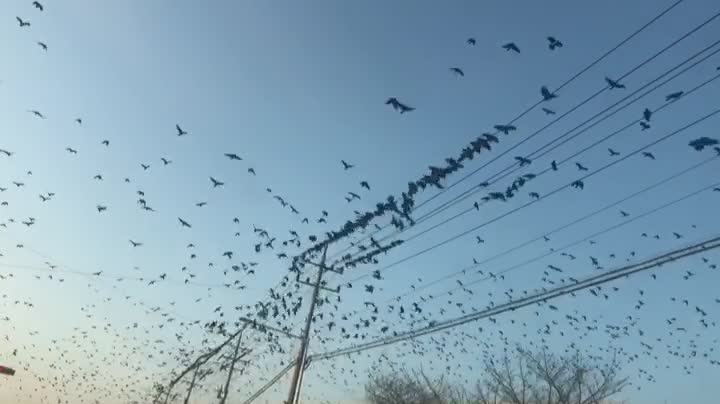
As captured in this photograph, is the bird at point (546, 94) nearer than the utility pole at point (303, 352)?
Yes

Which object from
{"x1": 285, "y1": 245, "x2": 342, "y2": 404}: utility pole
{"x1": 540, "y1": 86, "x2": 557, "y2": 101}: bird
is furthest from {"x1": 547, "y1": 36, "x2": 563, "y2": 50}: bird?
{"x1": 285, "y1": 245, "x2": 342, "y2": 404}: utility pole

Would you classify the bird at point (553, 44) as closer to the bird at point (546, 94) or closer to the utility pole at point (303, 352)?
the bird at point (546, 94)

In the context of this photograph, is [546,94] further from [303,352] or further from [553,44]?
[303,352]

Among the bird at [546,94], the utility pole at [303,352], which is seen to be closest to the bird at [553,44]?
the bird at [546,94]

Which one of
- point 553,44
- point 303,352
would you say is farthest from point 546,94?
point 303,352

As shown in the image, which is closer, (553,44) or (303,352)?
(553,44)

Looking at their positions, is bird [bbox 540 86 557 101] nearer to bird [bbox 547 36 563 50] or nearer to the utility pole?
bird [bbox 547 36 563 50]

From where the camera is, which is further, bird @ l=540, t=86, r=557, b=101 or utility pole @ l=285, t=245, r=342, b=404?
utility pole @ l=285, t=245, r=342, b=404

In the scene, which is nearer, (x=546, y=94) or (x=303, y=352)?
(x=546, y=94)

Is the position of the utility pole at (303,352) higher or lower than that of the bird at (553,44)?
lower

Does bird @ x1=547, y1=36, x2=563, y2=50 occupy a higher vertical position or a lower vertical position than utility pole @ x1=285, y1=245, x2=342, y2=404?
higher

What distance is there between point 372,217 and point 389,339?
204 inches

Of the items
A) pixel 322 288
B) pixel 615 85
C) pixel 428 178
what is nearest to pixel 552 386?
pixel 322 288

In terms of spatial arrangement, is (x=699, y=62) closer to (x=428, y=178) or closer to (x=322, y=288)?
(x=428, y=178)
